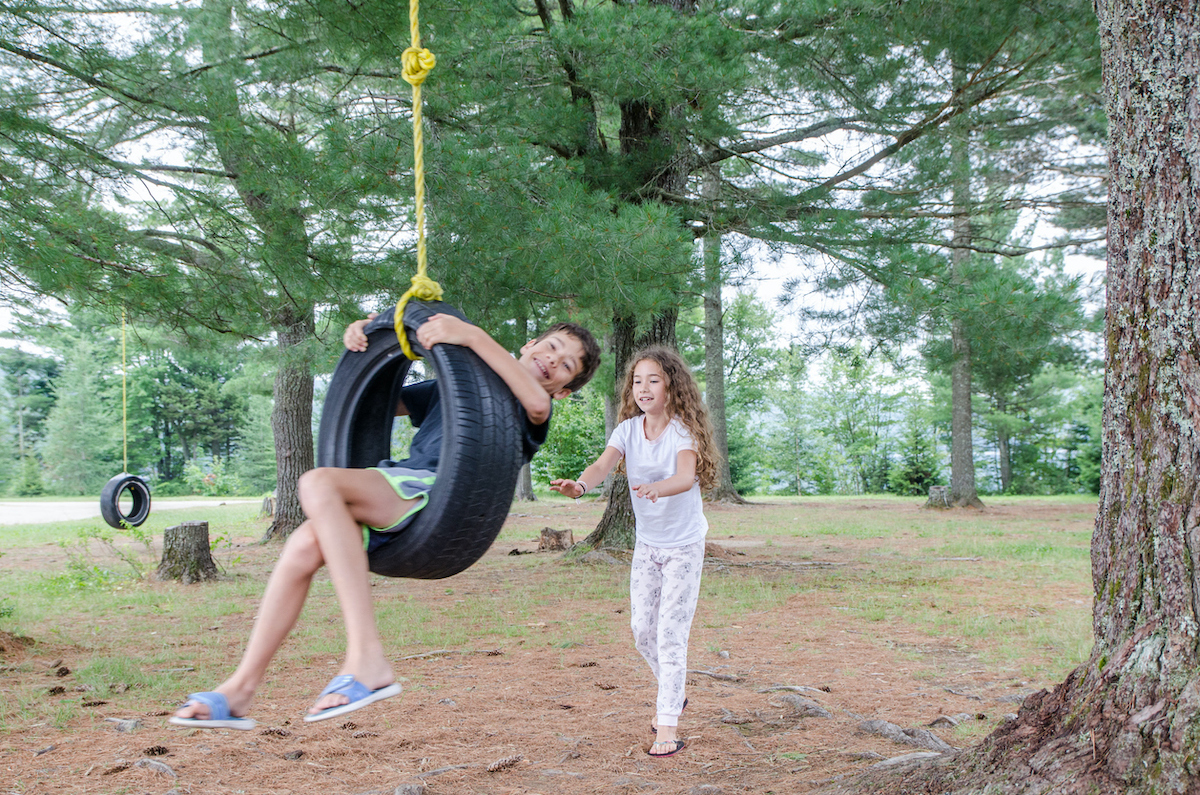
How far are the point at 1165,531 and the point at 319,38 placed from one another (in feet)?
17.1

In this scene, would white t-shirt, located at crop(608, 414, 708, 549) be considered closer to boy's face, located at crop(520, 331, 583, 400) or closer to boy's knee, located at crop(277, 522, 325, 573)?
boy's face, located at crop(520, 331, 583, 400)

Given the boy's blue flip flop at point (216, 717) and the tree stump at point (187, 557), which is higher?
the boy's blue flip flop at point (216, 717)

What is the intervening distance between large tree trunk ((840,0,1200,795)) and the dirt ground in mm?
906

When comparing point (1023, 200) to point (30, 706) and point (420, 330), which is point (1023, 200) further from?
point (30, 706)

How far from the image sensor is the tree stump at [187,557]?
24.9 feet

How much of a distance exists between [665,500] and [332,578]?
61.7 inches

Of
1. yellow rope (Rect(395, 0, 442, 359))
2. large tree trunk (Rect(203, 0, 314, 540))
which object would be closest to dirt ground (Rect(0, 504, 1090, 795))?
yellow rope (Rect(395, 0, 442, 359))

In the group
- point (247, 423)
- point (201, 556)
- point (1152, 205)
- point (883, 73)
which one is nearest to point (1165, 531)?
point (1152, 205)

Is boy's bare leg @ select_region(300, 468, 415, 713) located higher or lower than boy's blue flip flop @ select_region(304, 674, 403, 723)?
higher

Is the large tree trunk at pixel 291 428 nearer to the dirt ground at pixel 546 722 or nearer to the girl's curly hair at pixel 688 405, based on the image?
the dirt ground at pixel 546 722

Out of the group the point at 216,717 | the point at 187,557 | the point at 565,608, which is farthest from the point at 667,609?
the point at 187,557

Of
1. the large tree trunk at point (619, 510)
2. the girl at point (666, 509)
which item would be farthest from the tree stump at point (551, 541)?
the girl at point (666, 509)

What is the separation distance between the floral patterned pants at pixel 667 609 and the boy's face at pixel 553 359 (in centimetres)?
88

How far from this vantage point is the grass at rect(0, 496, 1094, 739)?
469cm
